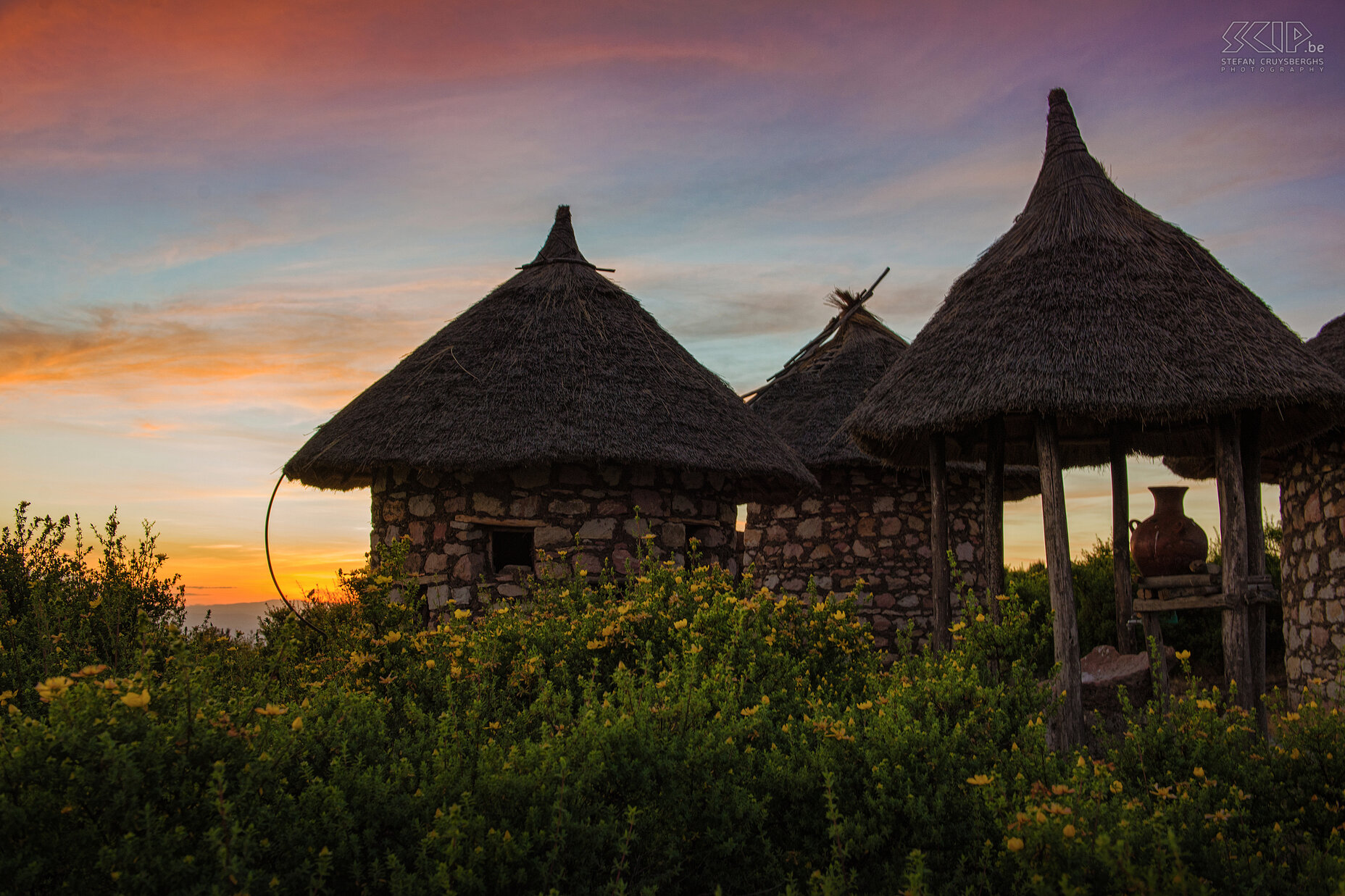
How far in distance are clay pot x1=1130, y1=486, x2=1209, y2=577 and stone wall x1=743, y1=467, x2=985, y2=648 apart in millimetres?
2679

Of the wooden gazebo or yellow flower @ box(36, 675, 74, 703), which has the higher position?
the wooden gazebo

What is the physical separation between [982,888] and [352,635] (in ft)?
9.92

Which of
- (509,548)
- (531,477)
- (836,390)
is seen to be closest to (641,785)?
(531,477)

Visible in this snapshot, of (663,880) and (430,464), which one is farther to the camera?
(430,464)

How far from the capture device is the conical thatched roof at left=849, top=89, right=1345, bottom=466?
258 inches

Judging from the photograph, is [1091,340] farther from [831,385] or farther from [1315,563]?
[831,385]

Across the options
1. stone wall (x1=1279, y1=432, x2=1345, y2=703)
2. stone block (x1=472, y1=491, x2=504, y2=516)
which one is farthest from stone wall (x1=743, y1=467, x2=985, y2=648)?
stone block (x1=472, y1=491, x2=504, y2=516)

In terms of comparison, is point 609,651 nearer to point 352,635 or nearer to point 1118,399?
point 352,635

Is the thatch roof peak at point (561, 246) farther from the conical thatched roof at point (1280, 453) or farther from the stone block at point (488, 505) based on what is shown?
the conical thatched roof at point (1280, 453)

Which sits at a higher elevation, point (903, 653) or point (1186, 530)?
point (1186, 530)

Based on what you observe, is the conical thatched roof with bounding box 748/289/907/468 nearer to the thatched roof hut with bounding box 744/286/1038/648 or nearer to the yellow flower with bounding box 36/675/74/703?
the thatched roof hut with bounding box 744/286/1038/648

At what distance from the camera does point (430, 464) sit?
743 cm

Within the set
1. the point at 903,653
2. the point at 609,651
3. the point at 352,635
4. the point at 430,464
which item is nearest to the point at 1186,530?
the point at 903,653

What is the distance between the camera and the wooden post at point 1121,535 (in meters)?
7.28
